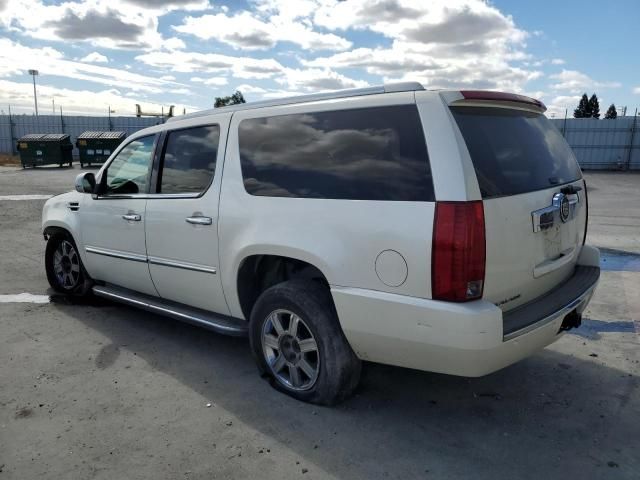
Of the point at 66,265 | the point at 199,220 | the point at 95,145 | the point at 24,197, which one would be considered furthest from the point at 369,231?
the point at 95,145

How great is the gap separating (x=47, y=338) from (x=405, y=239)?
11.3ft

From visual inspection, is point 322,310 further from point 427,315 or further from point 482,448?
point 482,448

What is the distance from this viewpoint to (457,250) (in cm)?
264

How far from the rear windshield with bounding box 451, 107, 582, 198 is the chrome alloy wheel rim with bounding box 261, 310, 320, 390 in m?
1.40

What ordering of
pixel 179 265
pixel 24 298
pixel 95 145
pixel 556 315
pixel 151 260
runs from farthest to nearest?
pixel 95 145
pixel 24 298
pixel 151 260
pixel 179 265
pixel 556 315

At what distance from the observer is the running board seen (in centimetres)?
379

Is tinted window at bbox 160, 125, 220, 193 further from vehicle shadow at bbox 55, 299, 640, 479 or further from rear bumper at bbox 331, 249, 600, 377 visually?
rear bumper at bbox 331, 249, 600, 377

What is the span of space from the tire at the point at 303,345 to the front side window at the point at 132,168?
1.69 metres

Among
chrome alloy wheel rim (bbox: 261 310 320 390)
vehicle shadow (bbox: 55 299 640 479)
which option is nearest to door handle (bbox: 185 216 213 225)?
chrome alloy wheel rim (bbox: 261 310 320 390)

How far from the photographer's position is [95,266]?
502 centimetres

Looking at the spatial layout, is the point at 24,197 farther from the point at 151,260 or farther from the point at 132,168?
the point at 151,260

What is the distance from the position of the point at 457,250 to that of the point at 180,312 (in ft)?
7.78

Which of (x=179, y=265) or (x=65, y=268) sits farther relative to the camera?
(x=65, y=268)

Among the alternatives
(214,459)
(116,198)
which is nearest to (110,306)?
(116,198)
